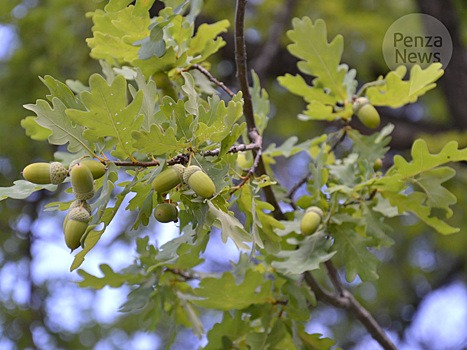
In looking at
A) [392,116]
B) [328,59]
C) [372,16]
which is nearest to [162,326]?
[392,116]

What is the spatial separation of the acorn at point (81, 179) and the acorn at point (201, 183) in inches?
4.5

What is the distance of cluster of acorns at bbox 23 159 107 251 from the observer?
2.65 feet

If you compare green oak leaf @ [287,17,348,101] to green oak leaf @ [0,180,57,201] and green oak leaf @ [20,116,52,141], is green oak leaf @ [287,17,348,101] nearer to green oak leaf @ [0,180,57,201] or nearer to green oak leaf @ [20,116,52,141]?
green oak leaf @ [20,116,52,141]

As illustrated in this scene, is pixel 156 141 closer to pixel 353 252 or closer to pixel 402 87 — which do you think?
pixel 353 252

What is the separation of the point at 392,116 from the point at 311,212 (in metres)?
2.49

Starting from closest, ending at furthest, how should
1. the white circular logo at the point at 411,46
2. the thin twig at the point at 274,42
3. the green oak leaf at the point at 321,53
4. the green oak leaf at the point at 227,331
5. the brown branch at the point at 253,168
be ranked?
the brown branch at the point at 253,168 < the green oak leaf at the point at 227,331 < the green oak leaf at the point at 321,53 < the white circular logo at the point at 411,46 < the thin twig at the point at 274,42

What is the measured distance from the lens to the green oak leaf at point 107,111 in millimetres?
857

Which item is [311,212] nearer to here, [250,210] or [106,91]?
[250,210]

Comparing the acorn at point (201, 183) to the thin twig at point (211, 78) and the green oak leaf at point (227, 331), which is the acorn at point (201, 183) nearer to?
the thin twig at point (211, 78)

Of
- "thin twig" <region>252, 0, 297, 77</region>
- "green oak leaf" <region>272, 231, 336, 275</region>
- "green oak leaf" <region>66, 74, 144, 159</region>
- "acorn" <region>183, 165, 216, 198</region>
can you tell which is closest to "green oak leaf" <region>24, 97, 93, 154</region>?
"green oak leaf" <region>66, 74, 144, 159</region>

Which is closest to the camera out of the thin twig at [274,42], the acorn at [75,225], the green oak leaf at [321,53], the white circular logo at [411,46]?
the acorn at [75,225]

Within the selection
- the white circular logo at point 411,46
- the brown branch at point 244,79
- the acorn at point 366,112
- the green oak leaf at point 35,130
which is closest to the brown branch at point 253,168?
the brown branch at point 244,79

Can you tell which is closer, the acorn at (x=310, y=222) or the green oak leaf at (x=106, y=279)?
the acorn at (x=310, y=222)

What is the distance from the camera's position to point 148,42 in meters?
1.03
